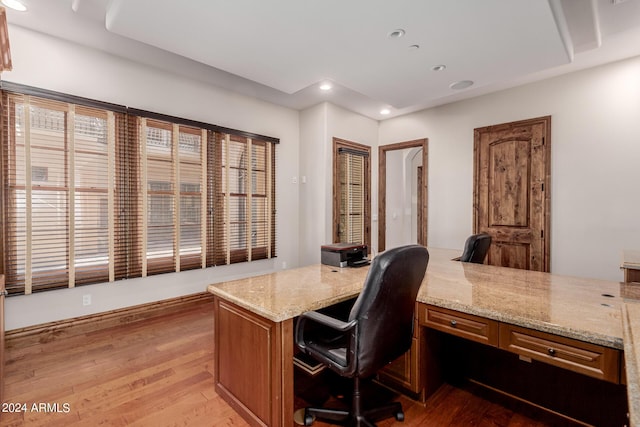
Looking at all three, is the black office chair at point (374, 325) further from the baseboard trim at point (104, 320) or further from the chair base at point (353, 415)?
the baseboard trim at point (104, 320)

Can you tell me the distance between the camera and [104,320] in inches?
124

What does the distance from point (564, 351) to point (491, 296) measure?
1.41ft

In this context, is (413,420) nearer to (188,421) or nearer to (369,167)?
(188,421)

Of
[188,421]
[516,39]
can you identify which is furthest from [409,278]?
[516,39]

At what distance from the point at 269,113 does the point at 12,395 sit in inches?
157

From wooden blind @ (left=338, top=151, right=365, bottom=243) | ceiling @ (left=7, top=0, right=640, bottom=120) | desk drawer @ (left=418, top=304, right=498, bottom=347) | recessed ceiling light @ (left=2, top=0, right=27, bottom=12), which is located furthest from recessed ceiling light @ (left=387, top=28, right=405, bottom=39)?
recessed ceiling light @ (left=2, top=0, right=27, bottom=12)

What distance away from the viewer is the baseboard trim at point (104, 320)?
9.02ft

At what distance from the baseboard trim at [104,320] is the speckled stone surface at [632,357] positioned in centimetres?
389

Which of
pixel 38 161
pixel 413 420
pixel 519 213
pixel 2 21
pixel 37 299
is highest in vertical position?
pixel 2 21

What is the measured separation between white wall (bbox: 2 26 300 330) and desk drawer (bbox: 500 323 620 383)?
11.4ft

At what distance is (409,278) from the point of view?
156 centimetres

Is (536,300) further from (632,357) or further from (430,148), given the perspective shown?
(430,148)


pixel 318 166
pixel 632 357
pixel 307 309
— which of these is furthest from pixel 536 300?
pixel 318 166

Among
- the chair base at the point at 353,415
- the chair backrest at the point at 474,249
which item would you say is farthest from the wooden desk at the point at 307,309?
the chair backrest at the point at 474,249
